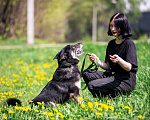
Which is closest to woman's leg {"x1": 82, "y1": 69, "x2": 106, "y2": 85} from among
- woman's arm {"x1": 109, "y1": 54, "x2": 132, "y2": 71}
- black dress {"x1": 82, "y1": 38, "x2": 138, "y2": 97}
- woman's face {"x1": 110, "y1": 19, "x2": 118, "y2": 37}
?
black dress {"x1": 82, "y1": 38, "x2": 138, "y2": 97}

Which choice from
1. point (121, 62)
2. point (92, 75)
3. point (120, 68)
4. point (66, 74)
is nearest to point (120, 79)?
point (120, 68)

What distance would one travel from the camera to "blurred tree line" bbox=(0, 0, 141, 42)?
1750 centimetres

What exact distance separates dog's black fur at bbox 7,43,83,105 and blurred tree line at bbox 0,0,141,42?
606 inches

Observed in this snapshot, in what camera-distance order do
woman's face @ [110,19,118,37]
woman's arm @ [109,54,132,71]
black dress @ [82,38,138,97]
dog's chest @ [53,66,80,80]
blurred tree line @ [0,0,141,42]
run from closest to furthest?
1. woman's arm @ [109,54,132,71]
2. black dress @ [82,38,138,97]
3. woman's face @ [110,19,118,37]
4. dog's chest @ [53,66,80,80]
5. blurred tree line @ [0,0,141,42]

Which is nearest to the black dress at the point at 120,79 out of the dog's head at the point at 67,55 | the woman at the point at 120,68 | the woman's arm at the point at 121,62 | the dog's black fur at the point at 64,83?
the woman at the point at 120,68

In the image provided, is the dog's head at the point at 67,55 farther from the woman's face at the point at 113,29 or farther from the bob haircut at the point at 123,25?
the bob haircut at the point at 123,25

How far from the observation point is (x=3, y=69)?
21.5ft

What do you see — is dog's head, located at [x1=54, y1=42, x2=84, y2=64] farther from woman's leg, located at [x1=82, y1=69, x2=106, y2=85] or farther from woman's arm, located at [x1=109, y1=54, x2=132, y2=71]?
woman's arm, located at [x1=109, y1=54, x2=132, y2=71]

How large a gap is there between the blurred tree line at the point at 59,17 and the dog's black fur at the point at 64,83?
1540 centimetres

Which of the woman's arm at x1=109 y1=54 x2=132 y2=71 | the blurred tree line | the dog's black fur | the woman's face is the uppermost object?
the blurred tree line

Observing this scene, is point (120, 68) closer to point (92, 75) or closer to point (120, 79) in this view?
point (120, 79)

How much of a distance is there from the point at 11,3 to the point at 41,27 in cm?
611

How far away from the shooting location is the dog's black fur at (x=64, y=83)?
299 centimetres

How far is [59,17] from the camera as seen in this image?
23.6 meters
